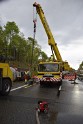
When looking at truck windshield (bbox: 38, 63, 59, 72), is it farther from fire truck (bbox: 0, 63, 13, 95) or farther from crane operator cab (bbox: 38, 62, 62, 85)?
fire truck (bbox: 0, 63, 13, 95)

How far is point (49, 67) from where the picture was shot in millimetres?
25562

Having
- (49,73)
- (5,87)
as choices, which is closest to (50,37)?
(49,73)

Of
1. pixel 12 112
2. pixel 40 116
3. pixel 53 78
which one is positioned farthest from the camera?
pixel 53 78

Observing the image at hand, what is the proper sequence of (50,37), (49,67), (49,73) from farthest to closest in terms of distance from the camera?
(50,37) < (49,67) < (49,73)

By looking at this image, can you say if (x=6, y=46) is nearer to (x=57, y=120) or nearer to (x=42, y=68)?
(x=42, y=68)

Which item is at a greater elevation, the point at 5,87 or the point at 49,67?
the point at 49,67

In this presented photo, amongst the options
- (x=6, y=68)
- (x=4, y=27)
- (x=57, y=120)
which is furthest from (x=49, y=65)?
(x=4, y=27)

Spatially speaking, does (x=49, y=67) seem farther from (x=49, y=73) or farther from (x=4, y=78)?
(x=4, y=78)

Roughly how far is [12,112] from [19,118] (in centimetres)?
111

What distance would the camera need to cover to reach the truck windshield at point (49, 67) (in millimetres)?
25422

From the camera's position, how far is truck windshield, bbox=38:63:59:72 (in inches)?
1001

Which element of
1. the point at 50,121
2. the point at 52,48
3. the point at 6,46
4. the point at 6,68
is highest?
the point at 6,46

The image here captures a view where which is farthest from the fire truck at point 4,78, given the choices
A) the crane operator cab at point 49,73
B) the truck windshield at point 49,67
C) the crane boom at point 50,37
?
the crane boom at point 50,37

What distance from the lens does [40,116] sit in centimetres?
844
